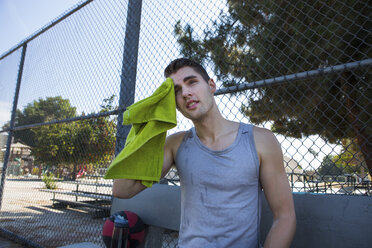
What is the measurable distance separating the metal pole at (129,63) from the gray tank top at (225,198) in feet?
3.94

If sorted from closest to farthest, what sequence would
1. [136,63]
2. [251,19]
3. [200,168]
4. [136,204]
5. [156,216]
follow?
[200,168], [156,216], [136,204], [136,63], [251,19]

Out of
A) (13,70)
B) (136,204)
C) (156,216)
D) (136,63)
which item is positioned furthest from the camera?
(13,70)

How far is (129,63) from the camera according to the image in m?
2.57

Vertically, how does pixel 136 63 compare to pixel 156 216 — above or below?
above

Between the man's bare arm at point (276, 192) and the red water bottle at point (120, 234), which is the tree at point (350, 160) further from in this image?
the red water bottle at point (120, 234)

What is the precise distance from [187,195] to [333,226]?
0.85m

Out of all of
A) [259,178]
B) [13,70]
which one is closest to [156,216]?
[259,178]

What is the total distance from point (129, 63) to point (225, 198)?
72.1 inches

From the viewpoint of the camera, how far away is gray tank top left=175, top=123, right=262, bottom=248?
4.20 feet

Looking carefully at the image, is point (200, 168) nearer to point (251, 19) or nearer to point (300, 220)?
point (300, 220)

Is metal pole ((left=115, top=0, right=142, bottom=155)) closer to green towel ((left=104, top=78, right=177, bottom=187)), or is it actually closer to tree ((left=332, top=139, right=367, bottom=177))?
green towel ((left=104, top=78, right=177, bottom=187))

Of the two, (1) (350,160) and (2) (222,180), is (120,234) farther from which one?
(1) (350,160)

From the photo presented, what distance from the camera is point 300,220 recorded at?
4.83 ft

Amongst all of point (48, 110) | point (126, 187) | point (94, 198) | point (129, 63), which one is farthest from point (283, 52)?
point (48, 110)
